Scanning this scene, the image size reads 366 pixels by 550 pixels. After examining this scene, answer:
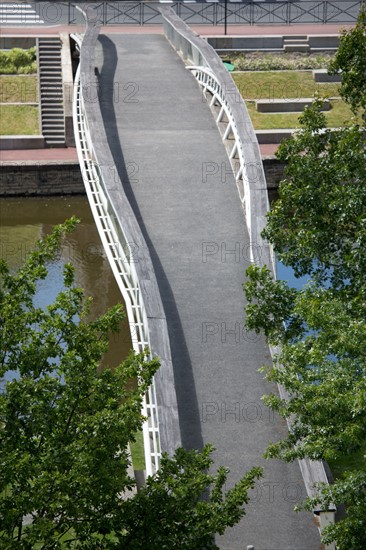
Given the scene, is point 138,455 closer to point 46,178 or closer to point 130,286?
point 130,286

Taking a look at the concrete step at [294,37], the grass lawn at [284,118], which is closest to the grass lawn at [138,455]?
the grass lawn at [284,118]

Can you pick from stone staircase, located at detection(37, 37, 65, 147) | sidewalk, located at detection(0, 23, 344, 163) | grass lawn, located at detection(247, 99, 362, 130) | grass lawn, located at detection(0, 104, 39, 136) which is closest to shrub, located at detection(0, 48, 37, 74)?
sidewalk, located at detection(0, 23, 344, 163)

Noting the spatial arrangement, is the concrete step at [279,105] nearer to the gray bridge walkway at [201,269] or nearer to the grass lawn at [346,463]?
the gray bridge walkway at [201,269]

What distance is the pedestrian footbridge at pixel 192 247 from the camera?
70.0 feet

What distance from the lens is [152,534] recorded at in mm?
16266

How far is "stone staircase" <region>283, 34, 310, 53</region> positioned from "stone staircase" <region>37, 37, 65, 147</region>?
30.0ft

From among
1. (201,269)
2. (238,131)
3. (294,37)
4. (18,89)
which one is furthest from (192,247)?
(294,37)

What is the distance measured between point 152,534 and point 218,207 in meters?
13.3

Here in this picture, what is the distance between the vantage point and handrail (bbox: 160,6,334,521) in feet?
77.3

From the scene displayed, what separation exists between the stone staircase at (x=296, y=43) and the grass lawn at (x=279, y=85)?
1903 mm

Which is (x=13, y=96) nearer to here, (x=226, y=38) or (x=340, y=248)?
(x=226, y=38)

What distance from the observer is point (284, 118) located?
43688mm

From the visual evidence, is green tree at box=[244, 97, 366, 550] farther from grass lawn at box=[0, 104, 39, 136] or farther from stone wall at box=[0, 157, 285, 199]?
grass lawn at box=[0, 104, 39, 136]

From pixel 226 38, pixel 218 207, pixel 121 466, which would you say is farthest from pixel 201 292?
pixel 226 38
